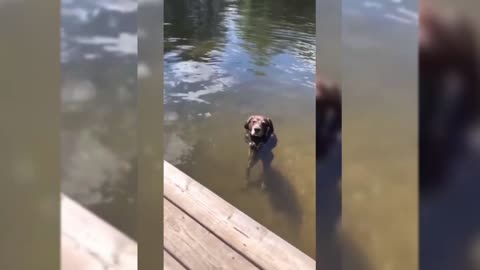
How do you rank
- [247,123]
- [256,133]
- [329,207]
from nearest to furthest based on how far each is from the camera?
[329,207] < [256,133] < [247,123]

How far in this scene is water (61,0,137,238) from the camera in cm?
55

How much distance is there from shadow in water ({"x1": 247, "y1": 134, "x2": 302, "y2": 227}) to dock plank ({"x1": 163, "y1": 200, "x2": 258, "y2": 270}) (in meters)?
0.15

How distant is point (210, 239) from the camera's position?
2.68ft

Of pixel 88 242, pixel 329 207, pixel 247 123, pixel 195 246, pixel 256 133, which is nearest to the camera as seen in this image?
pixel 88 242

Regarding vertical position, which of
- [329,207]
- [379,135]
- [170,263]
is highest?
[379,135]

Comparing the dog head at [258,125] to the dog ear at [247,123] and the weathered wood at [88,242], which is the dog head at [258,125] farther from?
the weathered wood at [88,242]

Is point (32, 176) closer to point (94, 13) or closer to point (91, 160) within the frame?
point (91, 160)

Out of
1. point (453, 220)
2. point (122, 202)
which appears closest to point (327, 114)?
point (453, 220)

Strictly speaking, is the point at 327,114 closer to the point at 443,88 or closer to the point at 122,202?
the point at 443,88

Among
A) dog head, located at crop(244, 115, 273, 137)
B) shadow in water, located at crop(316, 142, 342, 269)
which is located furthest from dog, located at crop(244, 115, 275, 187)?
shadow in water, located at crop(316, 142, 342, 269)

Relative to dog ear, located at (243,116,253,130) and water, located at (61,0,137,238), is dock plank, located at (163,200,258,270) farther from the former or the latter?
dog ear, located at (243,116,253,130)

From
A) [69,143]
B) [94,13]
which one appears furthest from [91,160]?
[94,13]

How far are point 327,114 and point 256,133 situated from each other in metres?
0.32

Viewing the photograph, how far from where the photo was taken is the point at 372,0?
658 millimetres
